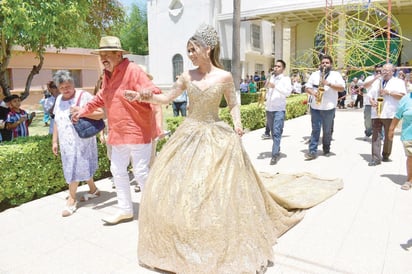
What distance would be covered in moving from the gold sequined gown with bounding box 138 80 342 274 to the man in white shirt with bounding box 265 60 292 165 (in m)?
3.43

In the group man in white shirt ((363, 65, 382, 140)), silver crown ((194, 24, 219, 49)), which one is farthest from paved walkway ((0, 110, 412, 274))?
man in white shirt ((363, 65, 382, 140))

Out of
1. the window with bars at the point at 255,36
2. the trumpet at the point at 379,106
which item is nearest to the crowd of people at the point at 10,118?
the trumpet at the point at 379,106

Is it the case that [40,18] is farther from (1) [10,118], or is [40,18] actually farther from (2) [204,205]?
(2) [204,205]

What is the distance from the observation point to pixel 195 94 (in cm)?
324

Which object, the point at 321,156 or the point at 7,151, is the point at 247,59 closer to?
the point at 321,156

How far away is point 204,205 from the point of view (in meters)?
2.77

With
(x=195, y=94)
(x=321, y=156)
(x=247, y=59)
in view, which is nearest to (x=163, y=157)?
(x=195, y=94)

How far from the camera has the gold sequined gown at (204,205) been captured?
271 cm

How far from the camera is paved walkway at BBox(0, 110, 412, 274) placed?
10.0ft

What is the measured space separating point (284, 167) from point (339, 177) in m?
1.01

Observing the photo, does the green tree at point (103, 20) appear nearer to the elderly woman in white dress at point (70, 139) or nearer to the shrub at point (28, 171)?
the shrub at point (28, 171)

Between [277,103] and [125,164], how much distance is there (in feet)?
12.2

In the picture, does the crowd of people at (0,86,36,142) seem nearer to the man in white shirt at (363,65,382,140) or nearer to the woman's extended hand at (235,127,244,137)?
the woman's extended hand at (235,127,244,137)

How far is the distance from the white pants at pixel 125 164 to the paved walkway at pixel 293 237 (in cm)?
34
